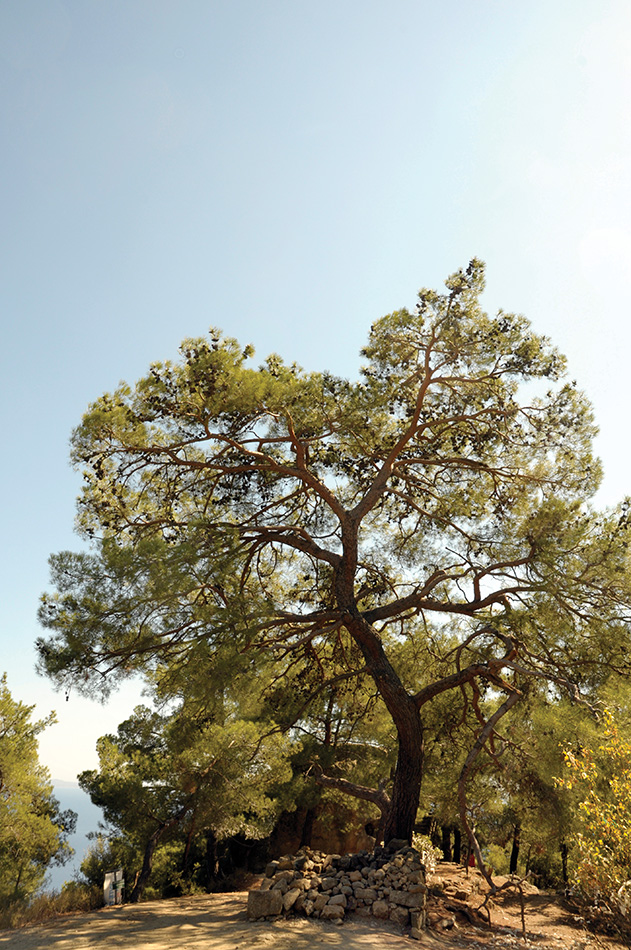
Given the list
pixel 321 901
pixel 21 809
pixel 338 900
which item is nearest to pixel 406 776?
pixel 338 900

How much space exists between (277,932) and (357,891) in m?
1.29

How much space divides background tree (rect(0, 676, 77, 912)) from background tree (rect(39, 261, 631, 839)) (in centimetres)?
576

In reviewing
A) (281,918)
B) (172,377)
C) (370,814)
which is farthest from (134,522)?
(370,814)

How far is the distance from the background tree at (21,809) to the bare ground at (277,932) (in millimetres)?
3849

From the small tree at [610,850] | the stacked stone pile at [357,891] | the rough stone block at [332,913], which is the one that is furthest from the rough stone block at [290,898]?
the small tree at [610,850]

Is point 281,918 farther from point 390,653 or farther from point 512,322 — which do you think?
point 512,322

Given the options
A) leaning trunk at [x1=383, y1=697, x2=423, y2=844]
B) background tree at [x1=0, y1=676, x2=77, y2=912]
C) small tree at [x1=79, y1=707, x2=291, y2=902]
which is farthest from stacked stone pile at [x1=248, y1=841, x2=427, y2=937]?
background tree at [x1=0, y1=676, x2=77, y2=912]

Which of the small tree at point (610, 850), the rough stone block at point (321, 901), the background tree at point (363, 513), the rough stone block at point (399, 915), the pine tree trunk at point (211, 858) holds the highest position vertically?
the background tree at point (363, 513)

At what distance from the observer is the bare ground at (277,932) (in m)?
5.92

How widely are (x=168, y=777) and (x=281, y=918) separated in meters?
3.35

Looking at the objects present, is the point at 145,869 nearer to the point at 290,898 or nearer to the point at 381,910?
the point at 290,898

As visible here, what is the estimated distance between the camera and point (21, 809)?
11.5m

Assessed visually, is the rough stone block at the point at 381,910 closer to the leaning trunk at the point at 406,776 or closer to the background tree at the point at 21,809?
the leaning trunk at the point at 406,776

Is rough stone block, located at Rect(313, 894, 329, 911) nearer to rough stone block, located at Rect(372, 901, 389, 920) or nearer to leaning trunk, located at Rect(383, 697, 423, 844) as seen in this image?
rough stone block, located at Rect(372, 901, 389, 920)
